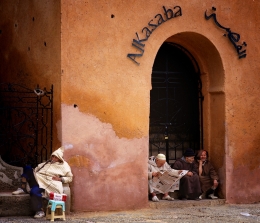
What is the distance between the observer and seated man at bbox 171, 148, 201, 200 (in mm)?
11727

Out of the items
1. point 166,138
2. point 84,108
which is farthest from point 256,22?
point 84,108

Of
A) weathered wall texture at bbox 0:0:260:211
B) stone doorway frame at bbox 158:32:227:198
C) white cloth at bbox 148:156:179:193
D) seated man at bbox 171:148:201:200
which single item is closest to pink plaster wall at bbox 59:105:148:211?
weathered wall texture at bbox 0:0:260:211

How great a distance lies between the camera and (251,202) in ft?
40.0

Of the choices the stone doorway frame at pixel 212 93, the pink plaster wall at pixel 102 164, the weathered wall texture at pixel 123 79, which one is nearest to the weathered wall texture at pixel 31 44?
the weathered wall texture at pixel 123 79

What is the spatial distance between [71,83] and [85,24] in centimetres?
103

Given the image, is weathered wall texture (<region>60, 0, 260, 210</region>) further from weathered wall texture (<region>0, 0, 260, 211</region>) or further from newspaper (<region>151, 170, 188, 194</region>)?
newspaper (<region>151, 170, 188, 194</region>)

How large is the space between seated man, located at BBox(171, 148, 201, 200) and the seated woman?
14 centimetres

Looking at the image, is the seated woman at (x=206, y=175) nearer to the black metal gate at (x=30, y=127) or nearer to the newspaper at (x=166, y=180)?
the newspaper at (x=166, y=180)

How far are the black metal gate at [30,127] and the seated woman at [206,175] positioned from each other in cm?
288

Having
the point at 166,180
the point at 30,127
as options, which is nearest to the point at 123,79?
the point at 30,127

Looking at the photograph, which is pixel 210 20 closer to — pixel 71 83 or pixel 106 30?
pixel 106 30

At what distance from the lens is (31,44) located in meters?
11.7

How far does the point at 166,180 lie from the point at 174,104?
5.34 feet

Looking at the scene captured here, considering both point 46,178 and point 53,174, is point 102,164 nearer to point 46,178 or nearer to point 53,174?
point 53,174
